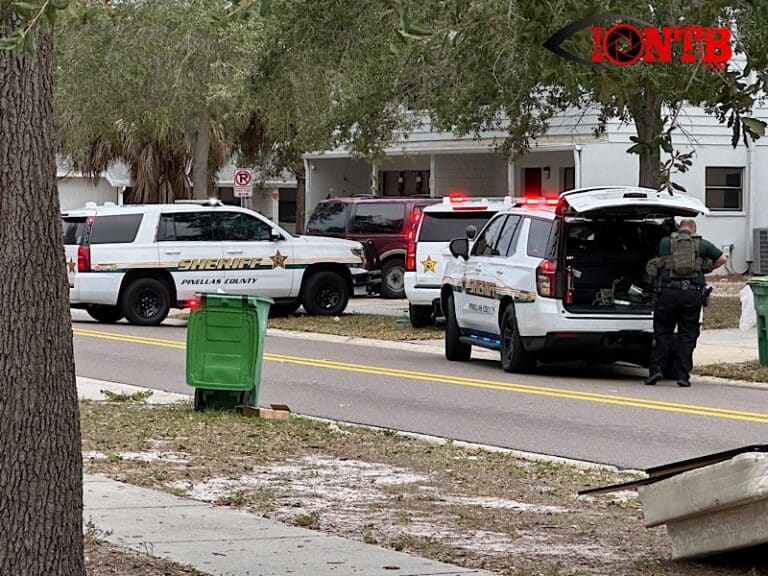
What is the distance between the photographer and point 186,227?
2473 cm

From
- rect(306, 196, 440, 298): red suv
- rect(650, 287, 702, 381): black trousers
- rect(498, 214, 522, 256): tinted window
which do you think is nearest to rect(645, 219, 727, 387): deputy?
rect(650, 287, 702, 381): black trousers

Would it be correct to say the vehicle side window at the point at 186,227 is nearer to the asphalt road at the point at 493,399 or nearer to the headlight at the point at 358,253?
the headlight at the point at 358,253

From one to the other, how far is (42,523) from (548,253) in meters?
11.3

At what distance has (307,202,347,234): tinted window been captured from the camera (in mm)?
30734

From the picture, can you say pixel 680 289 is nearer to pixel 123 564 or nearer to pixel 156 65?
pixel 123 564

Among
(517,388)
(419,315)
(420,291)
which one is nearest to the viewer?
(517,388)

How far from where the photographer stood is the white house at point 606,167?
119 ft

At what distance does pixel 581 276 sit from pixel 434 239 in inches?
248

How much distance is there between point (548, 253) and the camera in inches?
655

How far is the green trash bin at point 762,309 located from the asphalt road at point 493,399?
1.43 metres

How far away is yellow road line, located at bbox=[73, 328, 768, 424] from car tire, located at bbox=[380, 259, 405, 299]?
405 inches

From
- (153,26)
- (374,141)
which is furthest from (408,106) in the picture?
(153,26)

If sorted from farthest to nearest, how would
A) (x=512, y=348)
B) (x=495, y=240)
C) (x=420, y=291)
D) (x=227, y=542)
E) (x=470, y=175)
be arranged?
(x=470, y=175)
(x=420, y=291)
(x=495, y=240)
(x=512, y=348)
(x=227, y=542)

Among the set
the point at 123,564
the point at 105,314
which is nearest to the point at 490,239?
the point at 105,314
